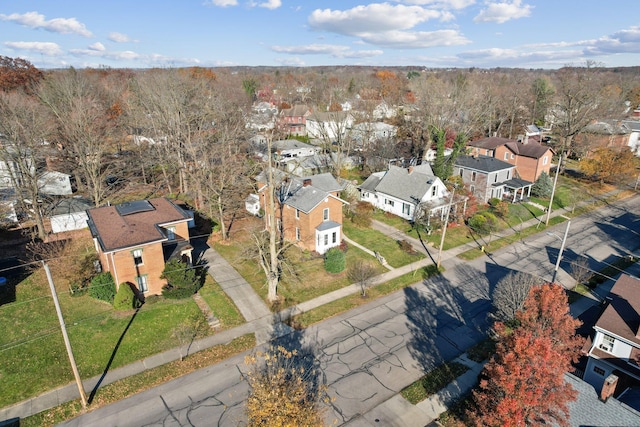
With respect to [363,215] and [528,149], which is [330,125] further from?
[528,149]

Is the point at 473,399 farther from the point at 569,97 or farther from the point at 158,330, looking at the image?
the point at 569,97

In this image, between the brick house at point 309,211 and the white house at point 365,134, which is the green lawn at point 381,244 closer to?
the brick house at point 309,211

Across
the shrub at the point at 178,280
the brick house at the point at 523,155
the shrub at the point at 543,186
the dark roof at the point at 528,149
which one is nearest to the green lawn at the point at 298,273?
the shrub at the point at 178,280

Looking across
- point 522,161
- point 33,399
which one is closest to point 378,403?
point 33,399

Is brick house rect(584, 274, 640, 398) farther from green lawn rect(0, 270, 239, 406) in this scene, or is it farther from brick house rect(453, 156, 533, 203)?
brick house rect(453, 156, 533, 203)

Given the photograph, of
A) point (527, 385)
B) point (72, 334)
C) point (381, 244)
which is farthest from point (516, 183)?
point (72, 334)
